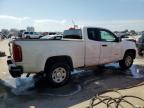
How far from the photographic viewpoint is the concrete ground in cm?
555

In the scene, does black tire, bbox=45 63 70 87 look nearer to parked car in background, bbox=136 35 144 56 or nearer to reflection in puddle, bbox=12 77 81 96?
reflection in puddle, bbox=12 77 81 96

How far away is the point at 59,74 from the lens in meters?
7.08

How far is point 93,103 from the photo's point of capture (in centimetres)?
540

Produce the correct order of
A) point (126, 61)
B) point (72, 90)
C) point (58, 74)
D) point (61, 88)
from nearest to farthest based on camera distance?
point (72, 90)
point (61, 88)
point (58, 74)
point (126, 61)

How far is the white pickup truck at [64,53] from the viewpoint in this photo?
20.9 ft

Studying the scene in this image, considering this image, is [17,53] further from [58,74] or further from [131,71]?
[131,71]

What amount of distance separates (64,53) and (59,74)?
662 millimetres

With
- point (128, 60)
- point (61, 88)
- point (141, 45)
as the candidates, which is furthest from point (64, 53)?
point (141, 45)

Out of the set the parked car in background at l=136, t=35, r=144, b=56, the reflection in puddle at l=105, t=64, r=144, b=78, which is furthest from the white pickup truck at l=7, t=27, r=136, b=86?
the parked car in background at l=136, t=35, r=144, b=56

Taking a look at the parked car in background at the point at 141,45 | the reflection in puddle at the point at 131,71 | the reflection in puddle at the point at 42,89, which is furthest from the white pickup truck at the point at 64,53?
the parked car in background at the point at 141,45

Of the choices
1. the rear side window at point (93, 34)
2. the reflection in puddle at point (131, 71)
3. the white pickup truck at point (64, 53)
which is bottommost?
the reflection in puddle at point (131, 71)

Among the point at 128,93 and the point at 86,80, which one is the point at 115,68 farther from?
the point at 128,93

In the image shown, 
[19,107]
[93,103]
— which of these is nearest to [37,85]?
[19,107]

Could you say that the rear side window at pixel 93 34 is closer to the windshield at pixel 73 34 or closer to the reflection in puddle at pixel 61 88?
the windshield at pixel 73 34
